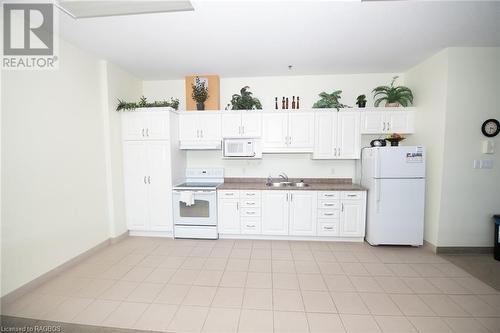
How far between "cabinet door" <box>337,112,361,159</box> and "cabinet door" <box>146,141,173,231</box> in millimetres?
2977

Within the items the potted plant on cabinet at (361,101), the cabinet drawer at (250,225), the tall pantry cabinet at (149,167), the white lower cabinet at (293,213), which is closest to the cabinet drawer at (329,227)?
the white lower cabinet at (293,213)

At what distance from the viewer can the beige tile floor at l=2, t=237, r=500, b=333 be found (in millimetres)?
1860

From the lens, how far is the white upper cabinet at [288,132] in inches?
147

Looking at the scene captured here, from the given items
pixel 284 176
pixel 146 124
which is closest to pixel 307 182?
pixel 284 176

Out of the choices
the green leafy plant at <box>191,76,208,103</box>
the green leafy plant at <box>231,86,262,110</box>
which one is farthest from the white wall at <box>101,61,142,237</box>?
the green leafy plant at <box>231,86,262,110</box>

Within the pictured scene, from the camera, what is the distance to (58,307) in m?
2.05

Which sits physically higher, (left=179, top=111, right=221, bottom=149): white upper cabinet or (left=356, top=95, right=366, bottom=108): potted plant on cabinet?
(left=356, top=95, right=366, bottom=108): potted plant on cabinet

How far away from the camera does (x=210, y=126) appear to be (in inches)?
152

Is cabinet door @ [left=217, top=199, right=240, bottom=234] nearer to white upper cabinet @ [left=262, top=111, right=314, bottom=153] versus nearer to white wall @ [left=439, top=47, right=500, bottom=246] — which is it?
white upper cabinet @ [left=262, top=111, right=314, bottom=153]

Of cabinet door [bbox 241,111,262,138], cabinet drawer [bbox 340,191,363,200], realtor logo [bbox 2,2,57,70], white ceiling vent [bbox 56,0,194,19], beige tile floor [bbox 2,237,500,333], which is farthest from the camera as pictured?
cabinet door [bbox 241,111,262,138]

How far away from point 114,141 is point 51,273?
1.94 m

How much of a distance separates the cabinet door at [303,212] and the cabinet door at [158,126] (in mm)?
2365

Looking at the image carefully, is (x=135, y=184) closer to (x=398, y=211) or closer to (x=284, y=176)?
(x=284, y=176)

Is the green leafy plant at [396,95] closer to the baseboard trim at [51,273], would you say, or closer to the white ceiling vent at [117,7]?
the white ceiling vent at [117,7]
